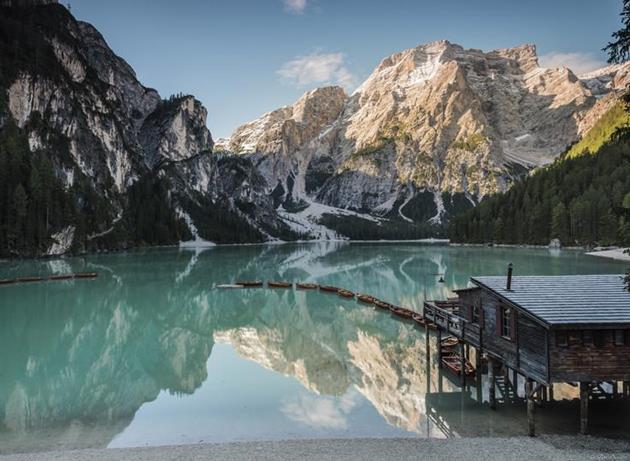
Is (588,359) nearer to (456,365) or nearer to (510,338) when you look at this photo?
(510,338)

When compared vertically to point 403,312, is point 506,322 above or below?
above

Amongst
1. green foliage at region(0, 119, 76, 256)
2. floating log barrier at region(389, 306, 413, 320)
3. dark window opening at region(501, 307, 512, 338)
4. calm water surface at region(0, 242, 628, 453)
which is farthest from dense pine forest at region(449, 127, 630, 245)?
green foliage at region(0, 119, 76, 256)

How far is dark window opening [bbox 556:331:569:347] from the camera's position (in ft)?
63.0

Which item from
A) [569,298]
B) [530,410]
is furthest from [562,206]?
[530,410]

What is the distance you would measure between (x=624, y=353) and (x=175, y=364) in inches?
1011

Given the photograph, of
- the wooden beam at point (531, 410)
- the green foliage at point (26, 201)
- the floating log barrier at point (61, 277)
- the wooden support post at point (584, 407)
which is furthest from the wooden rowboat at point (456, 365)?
the green foliage at point (26, 201)

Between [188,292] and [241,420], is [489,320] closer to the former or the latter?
[241,420]

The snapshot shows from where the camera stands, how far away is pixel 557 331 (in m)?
19.1

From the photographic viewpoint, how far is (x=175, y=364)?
111ft

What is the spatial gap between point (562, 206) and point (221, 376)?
13526 centimetres

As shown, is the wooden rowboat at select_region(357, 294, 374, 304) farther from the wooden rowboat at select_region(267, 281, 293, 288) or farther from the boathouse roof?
the boathouse roof

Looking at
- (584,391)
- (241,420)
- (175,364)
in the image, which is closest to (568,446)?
(584,391)

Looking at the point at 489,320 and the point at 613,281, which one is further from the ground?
the point at 613,281

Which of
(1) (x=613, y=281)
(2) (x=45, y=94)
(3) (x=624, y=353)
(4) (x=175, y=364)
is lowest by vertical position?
(4) (x=175, y=364)
